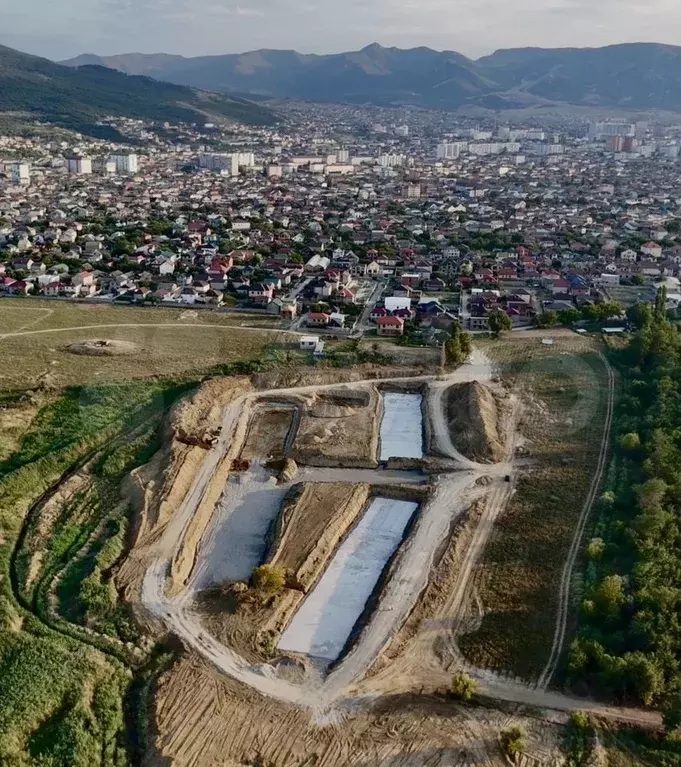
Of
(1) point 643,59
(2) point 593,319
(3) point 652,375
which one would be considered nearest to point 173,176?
(2) point 593,319

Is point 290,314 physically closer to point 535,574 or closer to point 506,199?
point 535,574

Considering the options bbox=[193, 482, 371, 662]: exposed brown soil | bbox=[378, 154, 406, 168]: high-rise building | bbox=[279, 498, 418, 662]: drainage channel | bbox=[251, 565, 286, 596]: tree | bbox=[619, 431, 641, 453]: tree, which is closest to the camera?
bbox=[193, 482, 371, 662]: exposed brown soil

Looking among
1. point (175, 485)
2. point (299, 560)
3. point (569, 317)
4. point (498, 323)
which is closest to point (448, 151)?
point (569, 317)

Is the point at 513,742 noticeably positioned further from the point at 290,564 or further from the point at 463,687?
the point at 290,564

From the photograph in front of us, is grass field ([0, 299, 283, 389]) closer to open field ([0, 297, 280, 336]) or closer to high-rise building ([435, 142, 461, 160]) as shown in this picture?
open field ([0, 297, 280, 336])

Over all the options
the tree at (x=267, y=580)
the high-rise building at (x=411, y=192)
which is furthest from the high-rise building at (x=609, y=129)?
the tree at (x=267, y=580)

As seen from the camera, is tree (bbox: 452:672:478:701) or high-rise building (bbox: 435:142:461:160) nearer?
tree (bbox: 452:672:478:701)

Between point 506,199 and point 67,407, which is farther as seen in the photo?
point 506,199

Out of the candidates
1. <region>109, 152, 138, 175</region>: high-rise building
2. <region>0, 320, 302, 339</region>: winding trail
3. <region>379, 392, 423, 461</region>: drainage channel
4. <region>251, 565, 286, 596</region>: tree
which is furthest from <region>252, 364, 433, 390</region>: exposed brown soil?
<region>109, 152, 138, 175</region>: high-rise building
